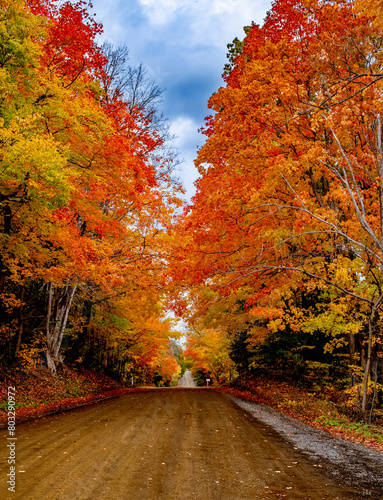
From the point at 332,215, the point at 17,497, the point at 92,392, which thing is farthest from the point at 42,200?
the point at 92,392

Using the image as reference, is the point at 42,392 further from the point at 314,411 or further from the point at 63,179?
the point at 314,411

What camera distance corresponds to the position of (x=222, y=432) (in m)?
7.60

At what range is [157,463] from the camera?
5.21 meters

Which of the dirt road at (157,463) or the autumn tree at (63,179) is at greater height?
the autumn tree at (63,179)

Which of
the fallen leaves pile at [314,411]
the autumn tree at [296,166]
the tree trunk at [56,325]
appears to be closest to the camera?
the autumn tree at [296,166]

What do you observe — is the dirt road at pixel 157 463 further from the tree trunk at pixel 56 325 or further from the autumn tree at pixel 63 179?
the tree trunk at pixel 56 325

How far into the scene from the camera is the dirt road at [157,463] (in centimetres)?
415

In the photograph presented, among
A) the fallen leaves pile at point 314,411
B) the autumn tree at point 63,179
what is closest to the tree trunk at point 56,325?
the autumn tree at point 63,179

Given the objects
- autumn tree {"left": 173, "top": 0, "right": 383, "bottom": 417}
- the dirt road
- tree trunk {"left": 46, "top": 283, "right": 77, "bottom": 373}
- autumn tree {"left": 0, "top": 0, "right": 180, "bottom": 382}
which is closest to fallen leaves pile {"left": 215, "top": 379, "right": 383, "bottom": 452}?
autumn tree {"left": 173, "top": 0, "right": 383, "bottom": 417}

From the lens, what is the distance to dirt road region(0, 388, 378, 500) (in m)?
4.15

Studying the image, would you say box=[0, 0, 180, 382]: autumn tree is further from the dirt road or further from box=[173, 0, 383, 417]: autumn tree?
the dirt road

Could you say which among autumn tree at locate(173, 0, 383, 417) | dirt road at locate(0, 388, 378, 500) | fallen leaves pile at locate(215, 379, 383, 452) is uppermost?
autumn tree at locate(173, 0, 383, 417)

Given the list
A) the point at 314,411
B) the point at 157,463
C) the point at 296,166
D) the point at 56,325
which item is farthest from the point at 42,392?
the point at 296,166

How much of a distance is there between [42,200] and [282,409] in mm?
10525
